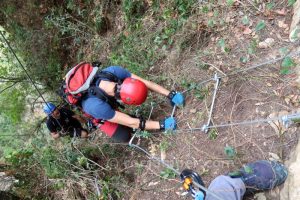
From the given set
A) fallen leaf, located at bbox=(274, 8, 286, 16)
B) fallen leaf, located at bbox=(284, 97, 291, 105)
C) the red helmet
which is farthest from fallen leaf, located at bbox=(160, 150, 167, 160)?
fallen leaf, located at bbox=(274, 8, 286, 16)

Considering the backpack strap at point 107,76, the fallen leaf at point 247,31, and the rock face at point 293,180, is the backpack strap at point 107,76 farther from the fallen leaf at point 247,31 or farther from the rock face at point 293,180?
the rock face at point 293,180

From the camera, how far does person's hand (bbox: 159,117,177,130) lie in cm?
489

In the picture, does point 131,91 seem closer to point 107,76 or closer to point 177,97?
point 107,76

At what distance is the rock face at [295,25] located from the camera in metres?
4.32

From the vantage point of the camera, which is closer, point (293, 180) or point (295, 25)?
point (293, 180)

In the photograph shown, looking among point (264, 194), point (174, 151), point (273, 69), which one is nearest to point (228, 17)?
point (273, 69)

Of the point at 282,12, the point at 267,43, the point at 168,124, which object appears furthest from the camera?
the point at 168,124

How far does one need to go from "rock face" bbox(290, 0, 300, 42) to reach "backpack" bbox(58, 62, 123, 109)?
2314mm

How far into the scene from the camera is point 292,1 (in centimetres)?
464

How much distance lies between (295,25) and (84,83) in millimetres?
2845

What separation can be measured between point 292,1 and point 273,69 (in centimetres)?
107

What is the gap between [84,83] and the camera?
456cm

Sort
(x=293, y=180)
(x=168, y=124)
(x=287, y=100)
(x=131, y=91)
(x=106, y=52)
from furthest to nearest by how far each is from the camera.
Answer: (x=106, y=52)
(x=168, y=124)
(x=131, y=91)
(x=287, y=100)
(x=293, y=180)

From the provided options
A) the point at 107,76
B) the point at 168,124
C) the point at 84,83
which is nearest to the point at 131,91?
the point at 107,76
